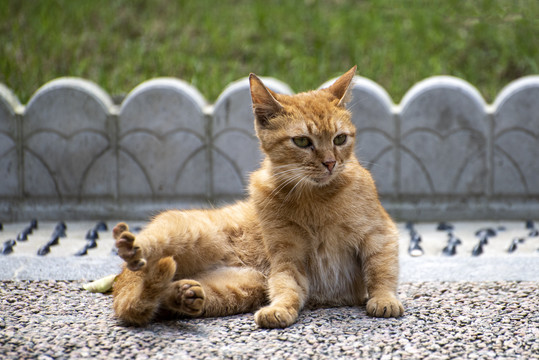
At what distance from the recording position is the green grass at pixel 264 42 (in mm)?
6465

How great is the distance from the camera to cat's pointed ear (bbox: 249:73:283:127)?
110 inches

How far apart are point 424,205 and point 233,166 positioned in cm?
159

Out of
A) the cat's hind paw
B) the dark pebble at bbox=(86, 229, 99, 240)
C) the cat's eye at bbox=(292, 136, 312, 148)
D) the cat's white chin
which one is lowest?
the dark pebble at bbox=(86, 229, 99, 240)

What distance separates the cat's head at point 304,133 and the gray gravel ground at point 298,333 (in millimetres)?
660

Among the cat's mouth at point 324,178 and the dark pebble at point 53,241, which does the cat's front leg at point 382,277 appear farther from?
the dark pebble at point 53,241

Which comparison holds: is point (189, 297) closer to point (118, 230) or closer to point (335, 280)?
point (118, 230)

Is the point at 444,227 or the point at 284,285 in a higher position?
the point at 284,285

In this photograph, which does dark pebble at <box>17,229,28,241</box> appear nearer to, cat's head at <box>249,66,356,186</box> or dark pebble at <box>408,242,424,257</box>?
cat's head at <box>249,66,356,186</box>

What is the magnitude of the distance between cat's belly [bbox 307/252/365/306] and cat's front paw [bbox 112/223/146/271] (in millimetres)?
859

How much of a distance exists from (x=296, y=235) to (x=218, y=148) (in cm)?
218

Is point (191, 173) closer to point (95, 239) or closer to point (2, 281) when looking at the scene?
point (95, 239)

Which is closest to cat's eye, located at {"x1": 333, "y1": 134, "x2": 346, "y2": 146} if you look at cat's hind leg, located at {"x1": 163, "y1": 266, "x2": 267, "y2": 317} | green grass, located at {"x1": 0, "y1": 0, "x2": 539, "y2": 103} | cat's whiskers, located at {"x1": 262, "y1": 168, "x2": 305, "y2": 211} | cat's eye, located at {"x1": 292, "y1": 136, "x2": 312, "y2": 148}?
cat's eye, located at {"x1": 292, "y1": 136, "x2": 312, "y2": 148}

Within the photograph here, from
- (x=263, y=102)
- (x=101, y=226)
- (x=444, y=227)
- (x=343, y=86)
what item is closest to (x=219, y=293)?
(x=263, y=102)

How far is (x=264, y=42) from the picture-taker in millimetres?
7227
